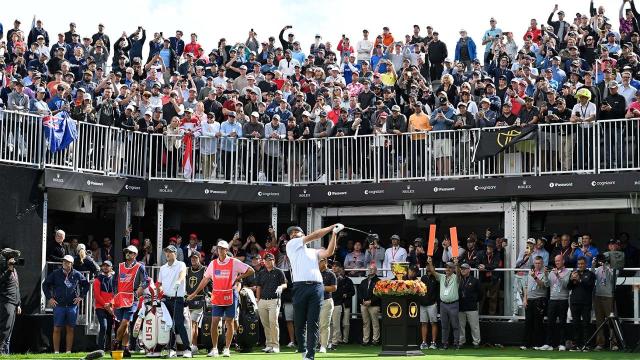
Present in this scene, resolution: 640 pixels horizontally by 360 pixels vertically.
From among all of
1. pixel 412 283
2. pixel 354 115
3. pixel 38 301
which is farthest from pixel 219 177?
pixel 412 283

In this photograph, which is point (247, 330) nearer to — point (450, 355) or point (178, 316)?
point (178, 316)

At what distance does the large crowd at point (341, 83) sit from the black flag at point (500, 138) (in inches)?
9.4

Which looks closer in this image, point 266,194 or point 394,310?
point 394,310

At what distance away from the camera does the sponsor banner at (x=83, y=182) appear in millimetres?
26312

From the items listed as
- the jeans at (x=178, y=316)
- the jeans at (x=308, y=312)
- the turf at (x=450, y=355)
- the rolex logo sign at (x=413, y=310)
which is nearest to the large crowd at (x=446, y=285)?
the turf at (x=450, y=355)

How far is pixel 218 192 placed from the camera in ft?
97.0

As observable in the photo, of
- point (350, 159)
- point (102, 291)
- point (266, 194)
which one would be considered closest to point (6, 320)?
point (102, 291)

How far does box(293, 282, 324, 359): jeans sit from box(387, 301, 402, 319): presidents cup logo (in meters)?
4.81

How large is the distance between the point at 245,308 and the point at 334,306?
2.82 m

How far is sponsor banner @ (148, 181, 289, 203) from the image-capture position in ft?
95.1

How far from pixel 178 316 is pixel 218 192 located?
7.46 m

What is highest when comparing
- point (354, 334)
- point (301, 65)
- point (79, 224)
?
point (301, 65)

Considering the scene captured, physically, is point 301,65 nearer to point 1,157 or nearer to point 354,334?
point 354,334

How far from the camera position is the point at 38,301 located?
25562 millimetres
